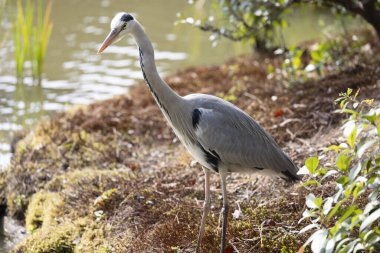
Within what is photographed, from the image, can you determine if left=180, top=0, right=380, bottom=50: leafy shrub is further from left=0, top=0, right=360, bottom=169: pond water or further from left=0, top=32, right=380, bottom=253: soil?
left=0, top=0, right=360, bottom=169: pond water

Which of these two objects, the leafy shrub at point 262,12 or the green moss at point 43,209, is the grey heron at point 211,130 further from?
the leafy shrub at point 262,12

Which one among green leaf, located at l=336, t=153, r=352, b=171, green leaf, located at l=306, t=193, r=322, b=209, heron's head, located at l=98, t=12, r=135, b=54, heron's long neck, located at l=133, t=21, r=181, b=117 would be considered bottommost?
green leaf, located at l=306, t=193, r=322, b=209

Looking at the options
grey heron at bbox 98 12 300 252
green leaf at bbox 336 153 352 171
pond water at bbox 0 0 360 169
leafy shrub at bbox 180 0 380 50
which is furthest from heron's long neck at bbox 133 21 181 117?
pond water at bbox 0 0 360 169

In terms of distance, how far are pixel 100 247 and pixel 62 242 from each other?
0.45m

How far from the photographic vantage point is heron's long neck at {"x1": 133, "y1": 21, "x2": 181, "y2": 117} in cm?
441

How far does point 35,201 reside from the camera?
6.04 meters

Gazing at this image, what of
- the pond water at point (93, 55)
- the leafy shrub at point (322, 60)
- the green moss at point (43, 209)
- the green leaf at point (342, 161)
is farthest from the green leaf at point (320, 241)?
the pond water at point (93, 55)

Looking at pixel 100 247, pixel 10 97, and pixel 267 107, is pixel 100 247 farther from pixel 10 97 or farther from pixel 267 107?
pixel 10 97

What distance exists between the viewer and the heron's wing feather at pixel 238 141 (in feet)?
14.8

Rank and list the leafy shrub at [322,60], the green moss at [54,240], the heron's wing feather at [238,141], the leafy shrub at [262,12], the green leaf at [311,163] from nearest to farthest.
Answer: the green leaf at [311,163] → the heron's wing feather at [238,141] → the green moss at [54,240] → the leafy shrub at [262,12] → the leafy shrub at [322,60]

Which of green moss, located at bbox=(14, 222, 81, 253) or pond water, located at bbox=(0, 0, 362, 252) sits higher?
pond water, located at bbox=(0, 0, 362, 252)

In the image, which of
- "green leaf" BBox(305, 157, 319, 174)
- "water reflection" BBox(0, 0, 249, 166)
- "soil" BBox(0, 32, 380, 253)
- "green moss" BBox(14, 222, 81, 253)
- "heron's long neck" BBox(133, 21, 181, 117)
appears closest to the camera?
"green leaf" BBox(305, 157, 319, 174)

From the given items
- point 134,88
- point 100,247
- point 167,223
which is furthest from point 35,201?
point 134,88

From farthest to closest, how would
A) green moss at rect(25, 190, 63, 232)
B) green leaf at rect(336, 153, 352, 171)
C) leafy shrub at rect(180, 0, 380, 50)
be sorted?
leafy shrub at rect(180, 0, 380, 50)
green moss at rect(25, 190, 63, 232)
green leaf at rect(336, 153, 352, 171)
